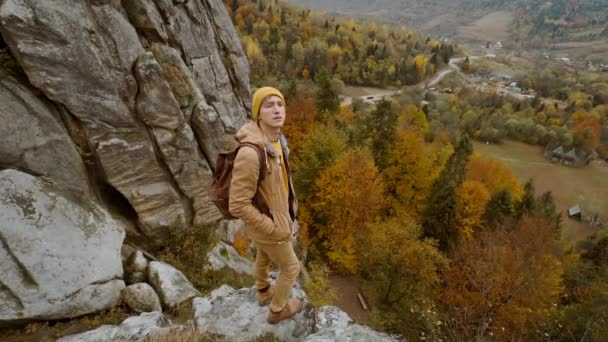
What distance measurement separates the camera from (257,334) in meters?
6.23

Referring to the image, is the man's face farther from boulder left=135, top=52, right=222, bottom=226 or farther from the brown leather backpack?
boulder left=135, top=52, right=222, bottom=226

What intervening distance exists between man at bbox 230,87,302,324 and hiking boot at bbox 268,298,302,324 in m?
0.72

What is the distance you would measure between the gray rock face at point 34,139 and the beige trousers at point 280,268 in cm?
679

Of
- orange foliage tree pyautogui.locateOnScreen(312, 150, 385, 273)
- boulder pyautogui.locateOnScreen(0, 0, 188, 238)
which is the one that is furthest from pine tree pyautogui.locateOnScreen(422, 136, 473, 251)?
boulder pyautogui.locateOnScreen(0, 0, 188, 238)

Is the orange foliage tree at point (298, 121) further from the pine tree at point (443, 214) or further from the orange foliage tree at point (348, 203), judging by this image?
the pine tree at point (443, 214)

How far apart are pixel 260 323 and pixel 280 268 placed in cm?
159

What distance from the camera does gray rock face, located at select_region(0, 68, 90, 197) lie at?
8336mm

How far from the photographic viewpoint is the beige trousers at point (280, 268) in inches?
213

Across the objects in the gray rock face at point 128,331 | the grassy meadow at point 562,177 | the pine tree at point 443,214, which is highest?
the gray rock face at point 128,331

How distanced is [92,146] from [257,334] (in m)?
8.04

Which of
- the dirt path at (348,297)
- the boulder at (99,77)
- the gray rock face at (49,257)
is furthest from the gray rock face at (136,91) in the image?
the dirt path at (348,297)

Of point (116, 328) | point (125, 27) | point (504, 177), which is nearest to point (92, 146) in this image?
point (125, 27)

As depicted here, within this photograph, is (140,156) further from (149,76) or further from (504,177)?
(504,177)

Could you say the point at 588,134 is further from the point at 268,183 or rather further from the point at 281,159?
the point at 268,183
